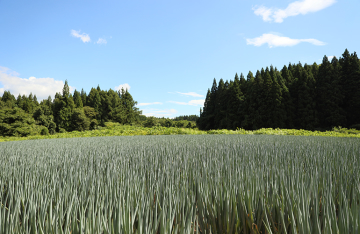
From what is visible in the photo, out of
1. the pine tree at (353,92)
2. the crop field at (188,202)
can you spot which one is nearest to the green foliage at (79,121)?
the crop field at (188,202)

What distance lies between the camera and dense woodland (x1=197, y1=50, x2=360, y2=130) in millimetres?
20672

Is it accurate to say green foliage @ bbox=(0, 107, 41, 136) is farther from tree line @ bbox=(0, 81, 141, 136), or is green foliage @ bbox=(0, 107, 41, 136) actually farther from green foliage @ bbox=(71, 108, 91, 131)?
green foliage @ bbox=(71, 108, 91, 131)

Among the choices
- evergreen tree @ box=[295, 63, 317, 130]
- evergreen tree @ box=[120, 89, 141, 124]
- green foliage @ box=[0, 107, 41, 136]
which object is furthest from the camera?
evergreen tree @ box=[120, 89, 141, 124]

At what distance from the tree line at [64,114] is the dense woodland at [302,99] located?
20178 millimetres

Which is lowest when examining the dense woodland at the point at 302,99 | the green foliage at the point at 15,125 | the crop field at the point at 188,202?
the crop field at the point at 188,202

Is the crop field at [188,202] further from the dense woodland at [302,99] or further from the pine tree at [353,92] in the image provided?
the pine tree at [353,92]

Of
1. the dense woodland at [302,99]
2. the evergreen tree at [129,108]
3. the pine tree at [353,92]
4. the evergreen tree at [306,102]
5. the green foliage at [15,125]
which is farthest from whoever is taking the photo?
the evergreen tree at [129,108]

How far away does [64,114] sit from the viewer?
31.7 metres

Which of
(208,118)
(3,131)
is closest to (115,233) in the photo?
(3,131)

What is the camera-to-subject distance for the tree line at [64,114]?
17750mm

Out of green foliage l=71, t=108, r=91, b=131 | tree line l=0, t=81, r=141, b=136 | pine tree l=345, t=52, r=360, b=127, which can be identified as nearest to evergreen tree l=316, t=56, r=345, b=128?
pine tree l=345, t=52, r=360, b=127

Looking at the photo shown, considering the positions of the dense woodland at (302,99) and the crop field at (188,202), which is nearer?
the crop field at (188,202)

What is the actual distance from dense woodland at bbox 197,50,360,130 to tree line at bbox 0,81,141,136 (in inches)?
794

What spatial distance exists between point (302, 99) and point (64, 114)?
117ft
